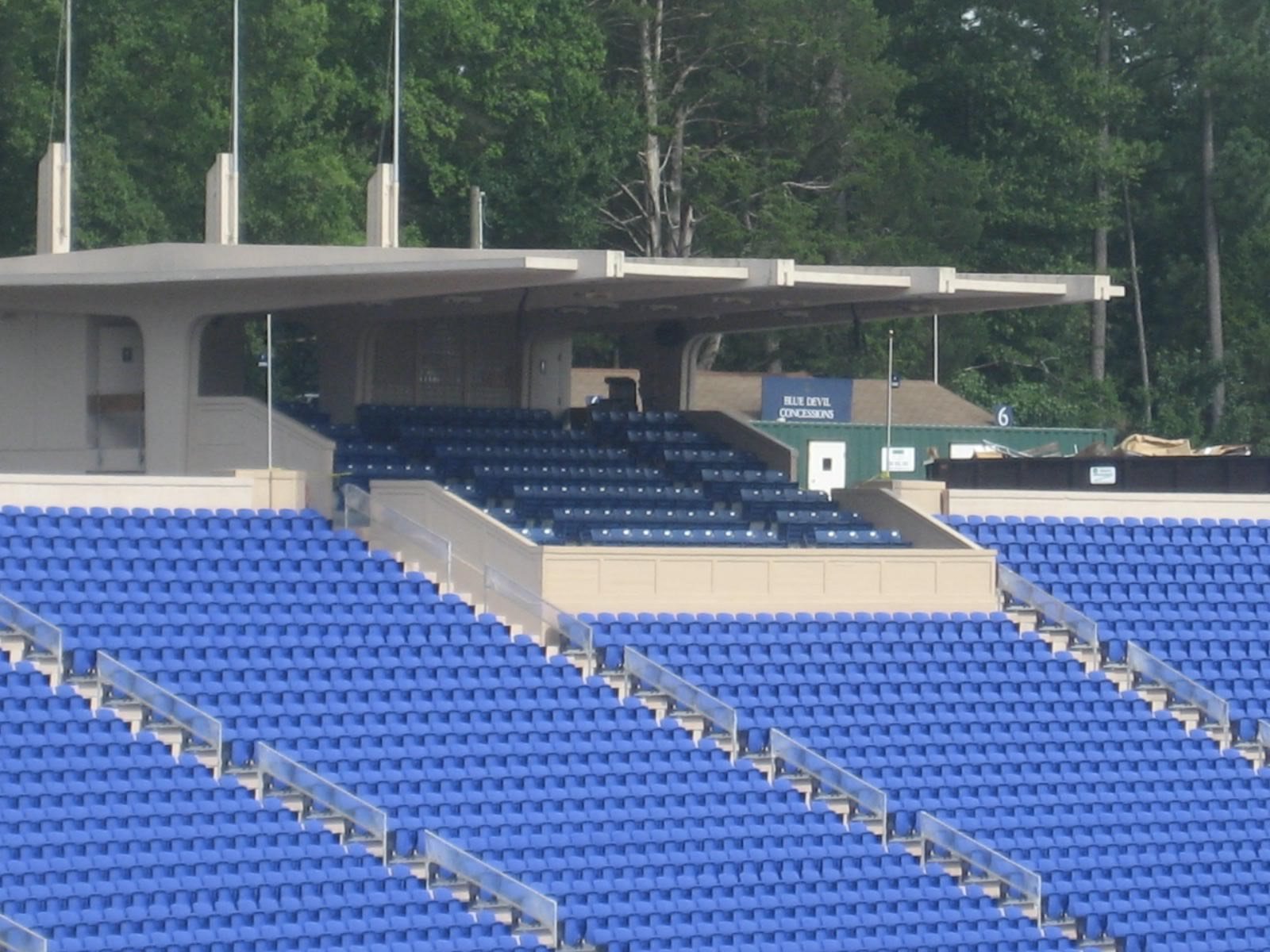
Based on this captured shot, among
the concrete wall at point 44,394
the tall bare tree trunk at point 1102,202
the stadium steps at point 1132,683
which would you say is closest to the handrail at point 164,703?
the concrete wall at point 44,394

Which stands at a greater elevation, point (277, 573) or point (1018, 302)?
point (1018, 302)

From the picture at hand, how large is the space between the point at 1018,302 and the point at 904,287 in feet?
7.30

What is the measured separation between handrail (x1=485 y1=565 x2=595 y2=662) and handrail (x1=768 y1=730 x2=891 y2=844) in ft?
6.31

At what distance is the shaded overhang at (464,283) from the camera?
23.5m

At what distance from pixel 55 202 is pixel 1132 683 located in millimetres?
11810

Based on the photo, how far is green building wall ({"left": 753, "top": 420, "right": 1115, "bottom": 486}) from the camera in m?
37.9

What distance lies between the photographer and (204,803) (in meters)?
19.3

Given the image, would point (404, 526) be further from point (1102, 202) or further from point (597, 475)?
point (1102, 202)

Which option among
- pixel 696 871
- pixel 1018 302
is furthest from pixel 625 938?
pixel 1018 302

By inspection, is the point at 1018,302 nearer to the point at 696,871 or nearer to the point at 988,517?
the point at 988,517

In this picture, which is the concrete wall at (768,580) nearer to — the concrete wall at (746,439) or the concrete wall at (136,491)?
the concrete wall at (136,491)

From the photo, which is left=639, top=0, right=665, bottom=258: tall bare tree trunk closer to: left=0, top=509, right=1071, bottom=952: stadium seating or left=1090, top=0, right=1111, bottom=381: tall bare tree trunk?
left=1090, top=0, right=1111, bottom=381: tall bare tree trunk

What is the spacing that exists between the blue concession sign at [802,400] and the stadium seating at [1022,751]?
46.4ft

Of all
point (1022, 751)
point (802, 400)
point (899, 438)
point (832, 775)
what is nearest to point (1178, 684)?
point (1022, 751)
